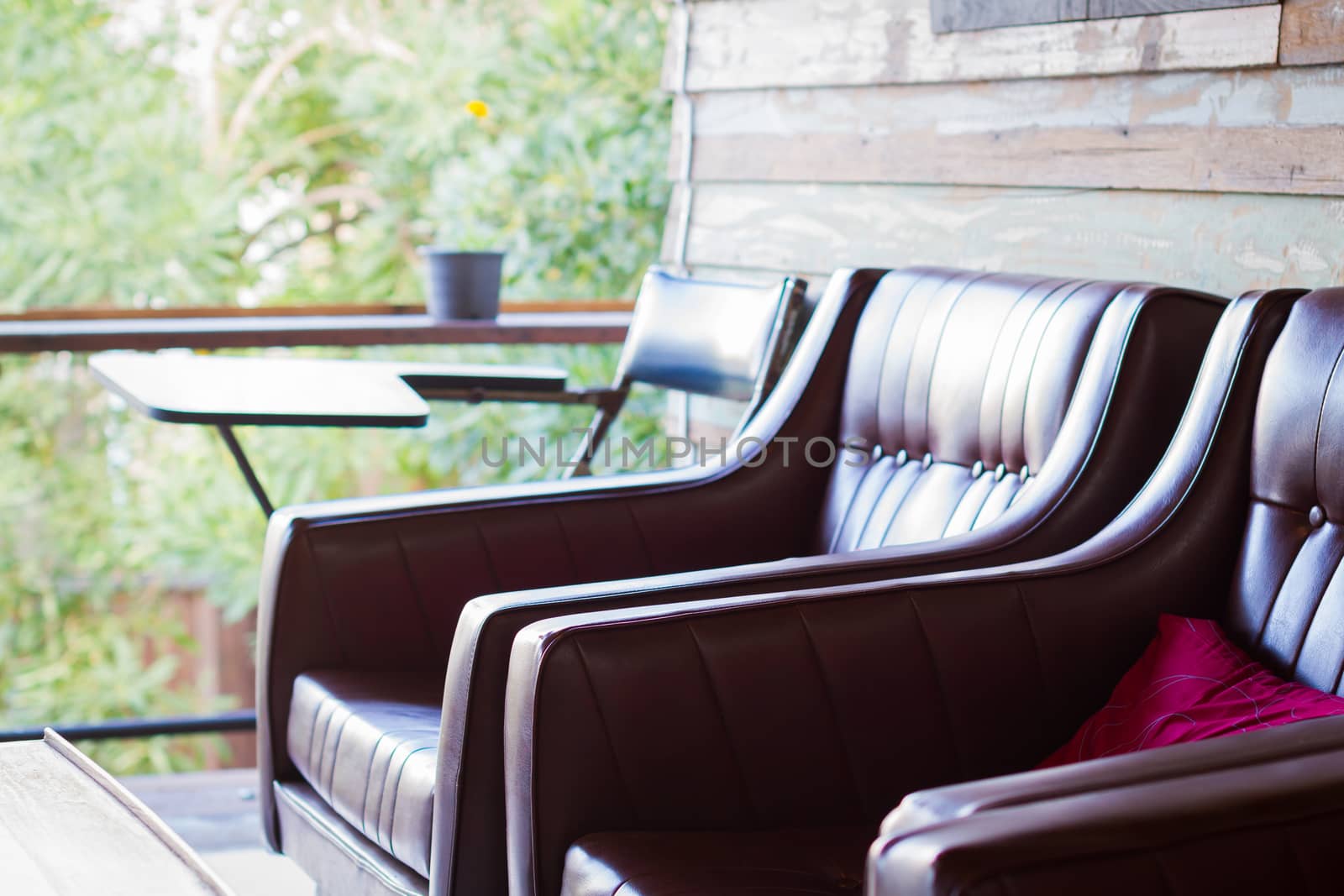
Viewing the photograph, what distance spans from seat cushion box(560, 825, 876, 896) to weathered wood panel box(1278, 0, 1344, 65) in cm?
115

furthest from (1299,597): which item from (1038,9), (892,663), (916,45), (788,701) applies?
(916,45)

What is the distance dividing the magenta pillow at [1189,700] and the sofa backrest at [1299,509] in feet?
0.12

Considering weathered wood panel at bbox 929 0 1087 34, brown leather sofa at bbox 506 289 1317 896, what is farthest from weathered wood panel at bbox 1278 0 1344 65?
brown leather sofa at bbox 506 289 1317 896

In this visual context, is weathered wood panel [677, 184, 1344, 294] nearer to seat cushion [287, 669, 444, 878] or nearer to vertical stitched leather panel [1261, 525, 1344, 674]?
vertical stitched leather panel [1261, 525, 1344, 674]

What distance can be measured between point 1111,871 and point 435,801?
768mm

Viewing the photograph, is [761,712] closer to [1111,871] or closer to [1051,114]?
[1111,871]

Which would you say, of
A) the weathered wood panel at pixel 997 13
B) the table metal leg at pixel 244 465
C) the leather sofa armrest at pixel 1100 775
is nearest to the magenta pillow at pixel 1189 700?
the leather sofa armrest at pixel 1100 775

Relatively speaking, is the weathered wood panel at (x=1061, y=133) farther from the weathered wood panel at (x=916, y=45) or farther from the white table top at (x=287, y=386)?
the white table top at (x=287, y=386)

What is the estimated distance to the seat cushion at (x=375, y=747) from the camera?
56.6 inches

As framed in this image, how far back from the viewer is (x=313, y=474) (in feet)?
16.1

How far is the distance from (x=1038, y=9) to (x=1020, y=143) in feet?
0.67

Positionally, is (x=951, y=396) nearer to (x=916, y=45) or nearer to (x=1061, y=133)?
(x=1061, y=133)

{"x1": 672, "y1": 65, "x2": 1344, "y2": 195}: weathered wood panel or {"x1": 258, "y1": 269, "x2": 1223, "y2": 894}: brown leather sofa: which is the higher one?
{"x1": 672, "y1": 65, "x2": 1344, "y2": 195}: weathered wood panel

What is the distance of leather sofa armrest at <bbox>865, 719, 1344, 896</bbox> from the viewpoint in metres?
0.79
